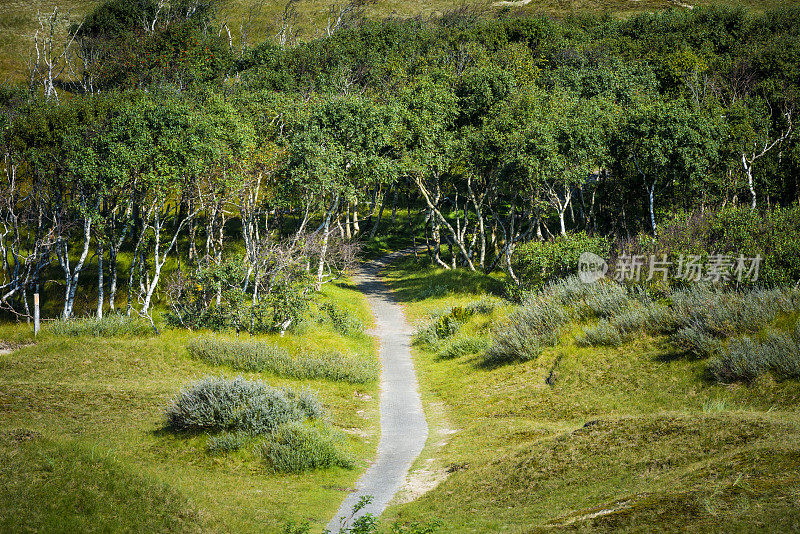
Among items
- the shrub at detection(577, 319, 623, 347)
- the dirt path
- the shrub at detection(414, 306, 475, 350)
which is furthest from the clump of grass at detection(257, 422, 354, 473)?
the shrub at detection(414, 306, 475, 350)

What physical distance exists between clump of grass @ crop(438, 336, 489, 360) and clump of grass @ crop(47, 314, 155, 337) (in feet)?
33.4

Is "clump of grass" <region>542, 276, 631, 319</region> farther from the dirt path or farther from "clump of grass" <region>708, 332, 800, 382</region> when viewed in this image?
the dirt path

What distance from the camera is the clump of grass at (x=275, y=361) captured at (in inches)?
751

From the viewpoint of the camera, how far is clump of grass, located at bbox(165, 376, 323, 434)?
44.0 feet

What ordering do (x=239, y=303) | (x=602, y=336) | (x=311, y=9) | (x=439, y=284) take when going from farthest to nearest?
(x=311, y=9), (x=439, y=284), (x=239, y=303), (x=602, y=336)

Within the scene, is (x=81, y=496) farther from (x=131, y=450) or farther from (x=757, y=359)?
(x=757, y=359)

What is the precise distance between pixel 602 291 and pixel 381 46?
146 ft

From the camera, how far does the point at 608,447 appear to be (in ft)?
34.4

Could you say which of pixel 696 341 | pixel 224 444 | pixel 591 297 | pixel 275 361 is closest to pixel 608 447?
pixel 696 341

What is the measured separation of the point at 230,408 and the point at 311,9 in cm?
9374

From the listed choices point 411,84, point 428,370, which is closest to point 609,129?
point 411,84

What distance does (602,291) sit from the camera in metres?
21.8

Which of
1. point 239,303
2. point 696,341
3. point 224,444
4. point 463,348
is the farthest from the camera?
point 463,348

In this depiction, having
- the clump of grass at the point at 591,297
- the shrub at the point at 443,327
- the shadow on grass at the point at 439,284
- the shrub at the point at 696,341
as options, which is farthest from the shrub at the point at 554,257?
the shrub at the point at 696,341
